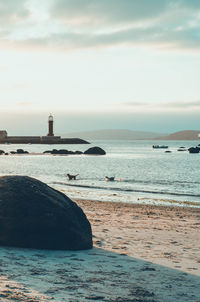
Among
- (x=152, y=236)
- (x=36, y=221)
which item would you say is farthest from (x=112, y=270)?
(x=152, y=236)

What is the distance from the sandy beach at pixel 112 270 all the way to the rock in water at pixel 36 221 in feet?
0.99

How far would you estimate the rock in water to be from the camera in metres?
9.15

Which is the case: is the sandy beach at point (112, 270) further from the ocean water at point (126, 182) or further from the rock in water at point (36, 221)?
the ocean water at point (126, 182)

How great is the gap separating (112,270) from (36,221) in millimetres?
2303

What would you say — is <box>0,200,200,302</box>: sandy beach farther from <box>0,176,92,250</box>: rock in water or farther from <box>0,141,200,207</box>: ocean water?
<box>0,141,200,207</box>: ocean water

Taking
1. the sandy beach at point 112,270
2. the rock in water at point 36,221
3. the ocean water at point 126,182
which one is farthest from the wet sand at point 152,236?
the ocean water at point 126,182

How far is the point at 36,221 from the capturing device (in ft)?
30.1

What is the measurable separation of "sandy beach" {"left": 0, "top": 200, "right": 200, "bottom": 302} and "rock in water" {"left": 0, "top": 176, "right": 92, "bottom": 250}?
301 millimetres

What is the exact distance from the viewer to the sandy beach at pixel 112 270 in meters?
6.36

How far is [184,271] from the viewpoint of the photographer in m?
7.98

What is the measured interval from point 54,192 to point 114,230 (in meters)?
2.86

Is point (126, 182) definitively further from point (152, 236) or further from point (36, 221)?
point (36, 221)

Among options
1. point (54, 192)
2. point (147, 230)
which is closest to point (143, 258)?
point (54, 192)

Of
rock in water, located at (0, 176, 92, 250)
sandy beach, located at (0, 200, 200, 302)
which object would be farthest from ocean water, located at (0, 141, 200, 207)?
rock in water, located at (0, 176, 92, 250)
